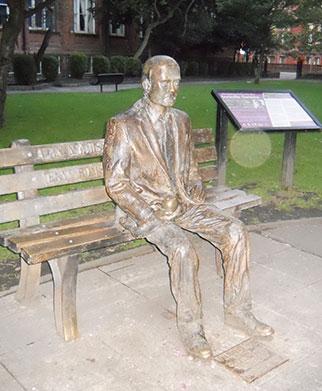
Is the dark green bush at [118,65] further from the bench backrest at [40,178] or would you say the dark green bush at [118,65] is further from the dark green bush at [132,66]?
the bench backrest at [40,178]

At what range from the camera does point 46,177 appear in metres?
4.03

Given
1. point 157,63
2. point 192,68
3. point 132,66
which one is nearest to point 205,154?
point 157,63

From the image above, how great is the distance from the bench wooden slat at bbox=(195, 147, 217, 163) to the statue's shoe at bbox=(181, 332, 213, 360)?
201cm

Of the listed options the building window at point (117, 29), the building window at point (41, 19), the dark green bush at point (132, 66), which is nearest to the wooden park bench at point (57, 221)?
the building window at point (41, 19)

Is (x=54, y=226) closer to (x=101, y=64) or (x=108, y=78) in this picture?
(x=108, y=78)

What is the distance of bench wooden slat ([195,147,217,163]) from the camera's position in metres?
4.98

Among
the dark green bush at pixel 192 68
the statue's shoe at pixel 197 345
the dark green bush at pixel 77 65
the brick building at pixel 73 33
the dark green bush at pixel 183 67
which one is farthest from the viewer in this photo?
the dark green bush at pixel 192 68

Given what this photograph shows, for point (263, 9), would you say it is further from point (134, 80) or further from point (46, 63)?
point (46, 63)

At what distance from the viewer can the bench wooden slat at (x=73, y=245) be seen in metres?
3.31

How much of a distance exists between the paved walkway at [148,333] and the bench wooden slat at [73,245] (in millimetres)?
615

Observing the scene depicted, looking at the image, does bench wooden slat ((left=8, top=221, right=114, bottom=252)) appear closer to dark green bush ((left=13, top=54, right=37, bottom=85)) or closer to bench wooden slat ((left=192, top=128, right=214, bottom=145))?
bench wooden slat ((left=192, top=128, right=214, bottom=145))

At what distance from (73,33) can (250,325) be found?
1166 inches

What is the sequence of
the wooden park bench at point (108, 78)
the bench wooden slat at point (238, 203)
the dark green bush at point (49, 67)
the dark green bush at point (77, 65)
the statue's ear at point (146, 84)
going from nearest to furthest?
the statue's ear at point (146, 84) < the bench wooden slat at point (238, 203) < the wooden park bench at point (108, 78) < the dark green bush at point (49, 67) < the dark green bush at point (77, 65)

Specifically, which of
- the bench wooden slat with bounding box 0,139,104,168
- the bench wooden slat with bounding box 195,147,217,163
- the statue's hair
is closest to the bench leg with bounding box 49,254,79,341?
the bench wooden slat with bounding box 0,139,104,168
